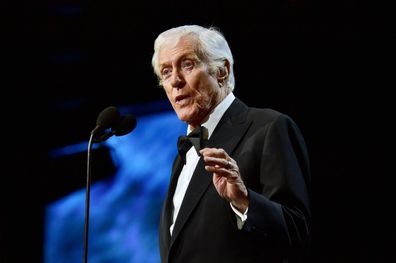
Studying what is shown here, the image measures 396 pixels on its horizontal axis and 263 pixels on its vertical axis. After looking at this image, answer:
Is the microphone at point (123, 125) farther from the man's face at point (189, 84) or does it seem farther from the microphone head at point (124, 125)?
the man's face at point (189, 84)

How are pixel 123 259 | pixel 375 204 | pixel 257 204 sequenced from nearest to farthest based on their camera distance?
1. pixel 257 204
2. pixel 375 204
3. pixel 123 259

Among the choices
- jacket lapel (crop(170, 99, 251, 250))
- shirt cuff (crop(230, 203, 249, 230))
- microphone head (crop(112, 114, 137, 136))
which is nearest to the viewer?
shirt cuff (crop(230, 203, 249, 230))

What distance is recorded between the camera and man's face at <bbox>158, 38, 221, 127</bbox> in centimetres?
207

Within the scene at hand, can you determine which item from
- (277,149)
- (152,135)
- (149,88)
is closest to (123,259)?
(152,135)

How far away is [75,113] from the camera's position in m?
3.13

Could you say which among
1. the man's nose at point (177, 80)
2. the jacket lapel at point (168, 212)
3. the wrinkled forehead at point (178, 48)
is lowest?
the jacket lapel at point (168, 212)

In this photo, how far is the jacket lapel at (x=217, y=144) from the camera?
1796mm

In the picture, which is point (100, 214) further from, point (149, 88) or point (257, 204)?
point (257, 204)

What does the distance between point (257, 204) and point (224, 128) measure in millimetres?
445

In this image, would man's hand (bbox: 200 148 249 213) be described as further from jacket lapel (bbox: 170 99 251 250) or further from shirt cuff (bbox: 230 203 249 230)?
jacket lapel (bbox: 170 99 251 250)

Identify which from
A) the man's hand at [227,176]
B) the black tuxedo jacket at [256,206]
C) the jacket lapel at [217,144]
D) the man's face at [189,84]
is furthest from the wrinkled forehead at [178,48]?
the man's hand at [227,176]

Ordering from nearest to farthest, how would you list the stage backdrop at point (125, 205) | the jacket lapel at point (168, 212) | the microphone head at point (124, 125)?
the jacket lapel at point (168, 212), the microphone head at point (124, 125), the stage backdrop at point (125, 205)

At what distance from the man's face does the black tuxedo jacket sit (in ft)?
0.64

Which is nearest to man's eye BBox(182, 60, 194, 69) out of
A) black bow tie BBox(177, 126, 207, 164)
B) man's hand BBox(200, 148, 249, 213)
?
black bow tie BBox(177, 126, 207, 164)
